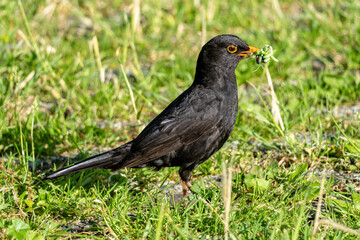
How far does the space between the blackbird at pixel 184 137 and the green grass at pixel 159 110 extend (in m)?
0.20

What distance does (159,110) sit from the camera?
20.4ft

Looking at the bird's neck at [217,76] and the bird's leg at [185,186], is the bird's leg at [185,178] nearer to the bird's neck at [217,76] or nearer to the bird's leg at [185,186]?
the bird's leg at [185,186]

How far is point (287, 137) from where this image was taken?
495 centimetres

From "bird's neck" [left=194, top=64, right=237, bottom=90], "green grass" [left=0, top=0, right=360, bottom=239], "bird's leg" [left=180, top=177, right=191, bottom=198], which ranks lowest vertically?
"bird's leg" [left=180, top=177, right=191, bottom=198]

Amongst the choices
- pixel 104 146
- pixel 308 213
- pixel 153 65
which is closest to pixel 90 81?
pixel 153 65

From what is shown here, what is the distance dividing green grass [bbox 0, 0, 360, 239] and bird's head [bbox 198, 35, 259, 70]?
0.83m

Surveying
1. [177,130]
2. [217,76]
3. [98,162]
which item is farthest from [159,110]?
[98,162]

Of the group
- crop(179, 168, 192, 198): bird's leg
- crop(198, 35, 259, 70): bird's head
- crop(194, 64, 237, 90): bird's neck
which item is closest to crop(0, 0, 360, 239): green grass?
crop(179, 168, 192, 198): bird's leg

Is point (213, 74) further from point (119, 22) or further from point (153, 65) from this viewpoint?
point (119, 22)

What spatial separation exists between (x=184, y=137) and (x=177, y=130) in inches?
3.4

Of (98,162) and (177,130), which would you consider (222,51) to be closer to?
(177,130)

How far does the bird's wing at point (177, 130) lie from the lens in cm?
433

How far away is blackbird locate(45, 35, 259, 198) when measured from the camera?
4.34 meters

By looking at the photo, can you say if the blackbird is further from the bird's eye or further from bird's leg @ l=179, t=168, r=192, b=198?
the bird's eye
